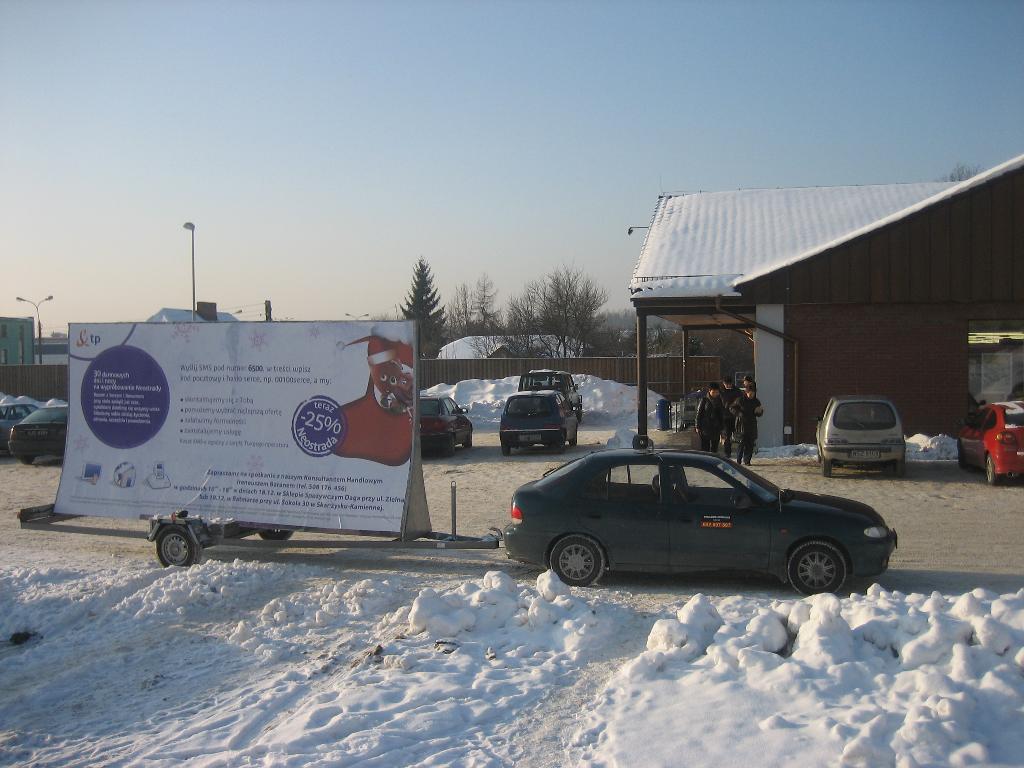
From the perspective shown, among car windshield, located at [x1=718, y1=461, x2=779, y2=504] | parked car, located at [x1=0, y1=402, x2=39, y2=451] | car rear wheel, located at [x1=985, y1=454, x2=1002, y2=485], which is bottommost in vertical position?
car rear wheel, located at [x1=985, y1=454, x2=1002, y2=485]

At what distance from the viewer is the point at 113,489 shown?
35.7ft

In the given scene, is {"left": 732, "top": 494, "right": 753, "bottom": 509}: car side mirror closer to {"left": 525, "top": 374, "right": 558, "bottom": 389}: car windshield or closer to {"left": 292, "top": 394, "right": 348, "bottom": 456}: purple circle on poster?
{"left": 292, "top": 394, "right": 348, "bottom": 456}: purple circle on poster

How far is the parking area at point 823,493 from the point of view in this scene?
9.33 metres

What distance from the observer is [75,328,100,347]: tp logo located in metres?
11.1

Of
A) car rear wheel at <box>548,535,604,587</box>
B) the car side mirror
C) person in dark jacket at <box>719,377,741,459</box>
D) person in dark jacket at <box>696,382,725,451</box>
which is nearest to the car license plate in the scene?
person in dark jacket at <box>719,377,741,459</box>

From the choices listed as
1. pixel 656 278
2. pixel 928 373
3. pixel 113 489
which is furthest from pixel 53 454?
pixel 928 373

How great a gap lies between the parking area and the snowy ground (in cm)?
13

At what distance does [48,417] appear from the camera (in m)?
22.4

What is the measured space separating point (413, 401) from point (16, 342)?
287 feet

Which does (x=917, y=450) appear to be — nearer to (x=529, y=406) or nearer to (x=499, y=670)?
(x=529, y=406)

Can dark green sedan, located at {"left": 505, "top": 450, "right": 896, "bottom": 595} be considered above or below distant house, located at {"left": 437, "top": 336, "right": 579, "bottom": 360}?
below

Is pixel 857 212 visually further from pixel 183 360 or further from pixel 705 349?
pixel 705 349

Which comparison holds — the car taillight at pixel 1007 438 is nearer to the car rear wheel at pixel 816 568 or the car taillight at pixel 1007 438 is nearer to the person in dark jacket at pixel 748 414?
the person in dark jacket at pixel 748 414

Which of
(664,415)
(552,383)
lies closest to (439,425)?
(664,415)
